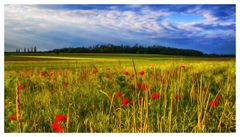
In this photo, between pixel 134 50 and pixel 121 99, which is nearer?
pixel 121 99

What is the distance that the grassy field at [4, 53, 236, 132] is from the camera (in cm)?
298

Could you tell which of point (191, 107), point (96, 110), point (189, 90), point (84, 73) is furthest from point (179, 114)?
point (84, 73)

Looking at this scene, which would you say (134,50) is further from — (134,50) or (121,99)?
(121,99)

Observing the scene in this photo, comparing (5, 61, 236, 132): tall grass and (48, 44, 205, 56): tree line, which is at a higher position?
(48, 44, 205, 56): tree line

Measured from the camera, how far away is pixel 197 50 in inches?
143

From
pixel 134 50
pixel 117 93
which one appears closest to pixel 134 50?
pixel 134 50

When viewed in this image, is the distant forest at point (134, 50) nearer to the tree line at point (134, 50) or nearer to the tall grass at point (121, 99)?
the tree line at point (134, 50)

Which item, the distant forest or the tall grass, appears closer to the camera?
the tall grass

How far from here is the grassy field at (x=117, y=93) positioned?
2.98 metres

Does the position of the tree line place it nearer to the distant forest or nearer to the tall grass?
the distant forest

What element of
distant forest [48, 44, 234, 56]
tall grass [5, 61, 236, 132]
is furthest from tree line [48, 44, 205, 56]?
tall grass [5, 61, 236, 132]

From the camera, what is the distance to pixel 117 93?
3.21 metres
